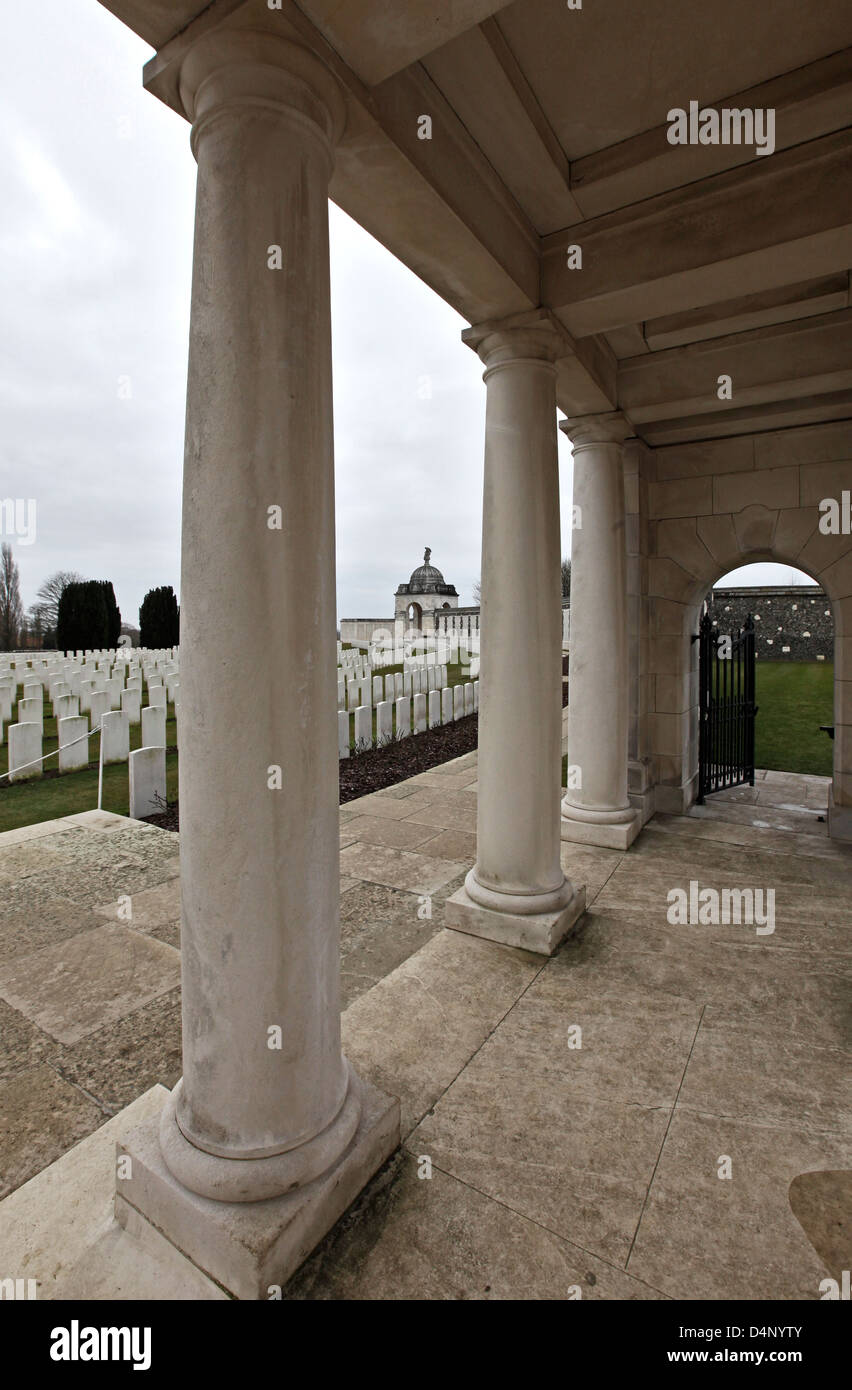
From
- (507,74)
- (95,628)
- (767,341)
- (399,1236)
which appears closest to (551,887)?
(399,1236)

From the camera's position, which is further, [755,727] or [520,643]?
[755,727]

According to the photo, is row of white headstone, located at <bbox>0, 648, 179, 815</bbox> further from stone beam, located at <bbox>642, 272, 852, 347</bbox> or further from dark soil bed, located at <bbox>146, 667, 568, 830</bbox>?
stone beam, located at <bbox>642, 272, 852, 347</bbox>

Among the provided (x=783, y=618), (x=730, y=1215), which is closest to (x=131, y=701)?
(x=730, y=1215)

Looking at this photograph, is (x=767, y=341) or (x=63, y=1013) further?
(x=767, y=341)

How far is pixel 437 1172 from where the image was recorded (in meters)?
2.39

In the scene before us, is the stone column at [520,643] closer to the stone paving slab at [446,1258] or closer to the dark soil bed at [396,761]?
the stone paving slab at [446,1258]

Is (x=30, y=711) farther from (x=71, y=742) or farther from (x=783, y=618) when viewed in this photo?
(x=783, y=618)

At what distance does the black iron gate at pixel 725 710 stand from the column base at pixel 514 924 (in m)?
4.66

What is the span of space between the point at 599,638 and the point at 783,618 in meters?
29.8

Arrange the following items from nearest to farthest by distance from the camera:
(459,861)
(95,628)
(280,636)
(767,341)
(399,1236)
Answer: (280,636) → (399,1236) → (767,341) → (459,861) → (95,628)

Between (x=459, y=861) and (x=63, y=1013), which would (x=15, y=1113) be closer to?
(x=63, y=1013)

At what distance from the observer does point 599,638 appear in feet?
19.7

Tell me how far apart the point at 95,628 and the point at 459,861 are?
36.3m
